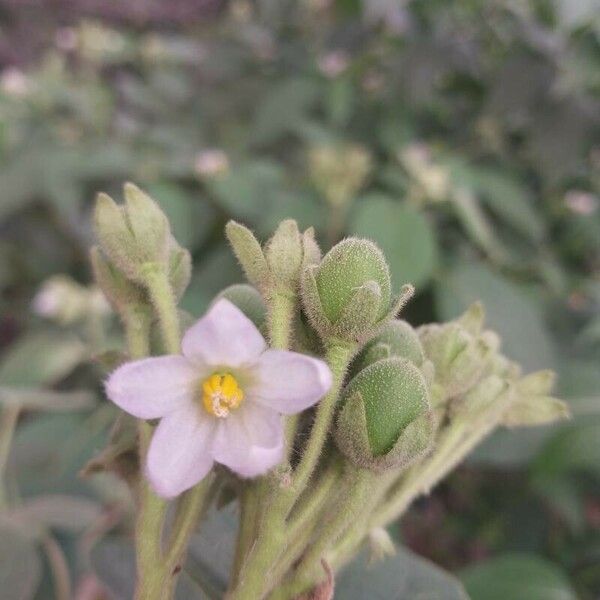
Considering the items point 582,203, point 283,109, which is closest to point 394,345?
point 582,203

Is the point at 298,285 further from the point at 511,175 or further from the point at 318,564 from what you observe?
the point at 511,175

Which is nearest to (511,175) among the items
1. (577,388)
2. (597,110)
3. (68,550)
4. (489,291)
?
(597,110)

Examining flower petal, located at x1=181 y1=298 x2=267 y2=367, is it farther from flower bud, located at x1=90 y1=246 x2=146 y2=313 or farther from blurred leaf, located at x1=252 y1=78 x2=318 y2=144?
blurred leaf, located at x1=252 y1=78 x2=318 y2=144

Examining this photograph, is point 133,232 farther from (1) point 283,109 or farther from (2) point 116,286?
(1) point 283,109

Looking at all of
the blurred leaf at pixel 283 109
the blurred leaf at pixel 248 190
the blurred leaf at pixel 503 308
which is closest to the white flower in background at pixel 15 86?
the blurred leaf at pixel 283 109

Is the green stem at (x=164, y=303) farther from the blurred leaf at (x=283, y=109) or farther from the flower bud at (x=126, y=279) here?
the blurred leaf at (x=283, y=109)
